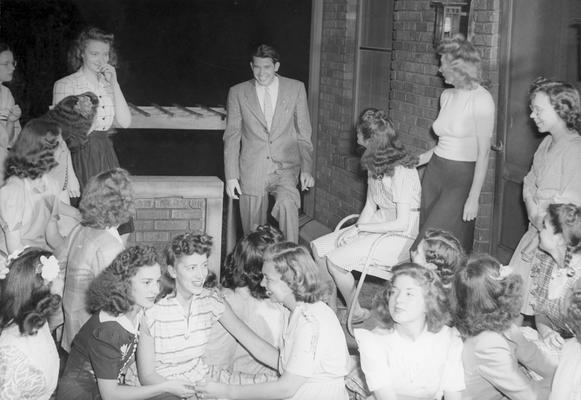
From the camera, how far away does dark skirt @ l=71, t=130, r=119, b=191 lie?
6.90 m

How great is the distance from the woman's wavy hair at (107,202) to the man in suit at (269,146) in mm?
2069

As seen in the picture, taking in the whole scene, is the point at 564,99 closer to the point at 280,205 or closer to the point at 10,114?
the point at 280,205

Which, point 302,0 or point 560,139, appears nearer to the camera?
point 560,139

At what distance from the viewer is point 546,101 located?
18.0 feet

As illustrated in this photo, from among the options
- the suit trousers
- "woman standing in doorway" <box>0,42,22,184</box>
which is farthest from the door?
"woman standing in doorway" <box>0,42,22,184</box>

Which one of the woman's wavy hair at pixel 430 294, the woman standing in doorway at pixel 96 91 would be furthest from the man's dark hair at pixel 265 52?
the woman's wavy hair at pixel 430 294

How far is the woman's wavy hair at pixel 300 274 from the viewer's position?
4398mm

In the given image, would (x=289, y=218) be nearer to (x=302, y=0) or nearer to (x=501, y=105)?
(x=501, y=105)

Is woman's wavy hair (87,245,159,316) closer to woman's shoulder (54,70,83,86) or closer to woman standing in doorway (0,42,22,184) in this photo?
woman's shoulder (54,70,83,86)

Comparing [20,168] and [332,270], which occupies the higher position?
[20,168]

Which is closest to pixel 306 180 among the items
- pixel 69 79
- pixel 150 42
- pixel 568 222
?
pixel 69 79

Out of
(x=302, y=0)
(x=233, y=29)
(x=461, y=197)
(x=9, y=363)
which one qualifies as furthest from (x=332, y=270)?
(x=233, y=29)

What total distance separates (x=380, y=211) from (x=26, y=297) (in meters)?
2.80

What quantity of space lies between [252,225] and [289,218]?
1.07ft
